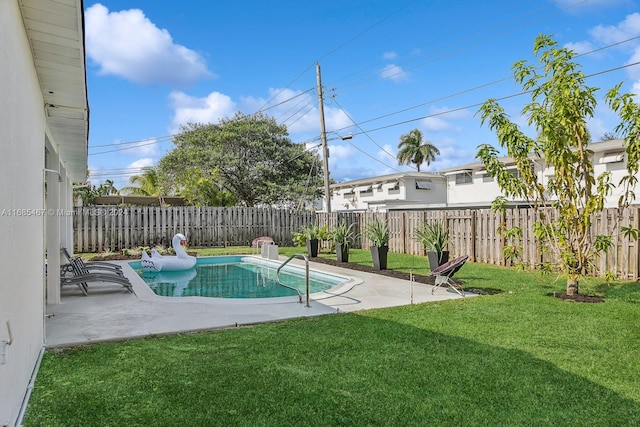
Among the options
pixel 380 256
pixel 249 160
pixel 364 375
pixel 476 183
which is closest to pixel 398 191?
pixel 476 183

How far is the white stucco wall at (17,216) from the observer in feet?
8.82

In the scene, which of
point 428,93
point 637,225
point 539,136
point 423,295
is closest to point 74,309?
point 423,295

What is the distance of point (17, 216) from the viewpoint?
3322mm

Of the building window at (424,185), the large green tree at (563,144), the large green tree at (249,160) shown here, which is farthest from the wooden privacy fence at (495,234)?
the building window at (424,185)

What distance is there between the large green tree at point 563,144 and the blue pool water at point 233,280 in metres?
4.75

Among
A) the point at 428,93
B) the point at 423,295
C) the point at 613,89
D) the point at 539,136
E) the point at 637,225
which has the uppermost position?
the point at 428,93

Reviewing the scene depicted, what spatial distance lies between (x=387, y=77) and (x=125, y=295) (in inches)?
789

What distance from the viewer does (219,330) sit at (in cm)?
578

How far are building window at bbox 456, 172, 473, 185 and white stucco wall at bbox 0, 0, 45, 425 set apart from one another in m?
27.4

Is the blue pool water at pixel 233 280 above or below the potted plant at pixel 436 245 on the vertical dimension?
below

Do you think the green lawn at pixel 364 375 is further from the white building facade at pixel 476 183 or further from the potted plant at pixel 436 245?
the white building facade at pixel 476 183

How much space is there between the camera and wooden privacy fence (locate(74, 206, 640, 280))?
9922 mm

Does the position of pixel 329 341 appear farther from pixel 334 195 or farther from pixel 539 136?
pixel 334 195

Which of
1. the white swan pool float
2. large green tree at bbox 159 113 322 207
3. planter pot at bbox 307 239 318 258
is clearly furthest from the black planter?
large green tree at bbox 159 113 322 207
